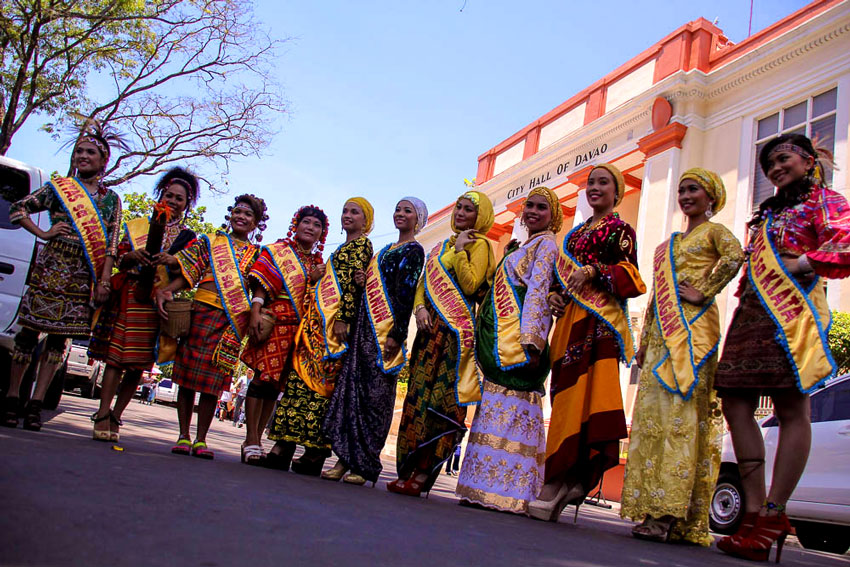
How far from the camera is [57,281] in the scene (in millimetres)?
4289

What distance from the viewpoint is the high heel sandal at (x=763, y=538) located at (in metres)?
2.90

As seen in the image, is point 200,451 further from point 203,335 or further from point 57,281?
point 57,281

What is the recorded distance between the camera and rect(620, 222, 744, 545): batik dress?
10.8 ft

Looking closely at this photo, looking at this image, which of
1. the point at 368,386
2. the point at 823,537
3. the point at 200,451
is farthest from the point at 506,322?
the point at 823,537

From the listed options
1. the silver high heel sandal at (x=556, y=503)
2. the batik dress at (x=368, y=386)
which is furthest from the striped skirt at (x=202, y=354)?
the silver high heel sandal at (x=556, y=503)

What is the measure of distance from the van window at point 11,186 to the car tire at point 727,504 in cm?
638

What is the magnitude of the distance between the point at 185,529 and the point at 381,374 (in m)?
2.71

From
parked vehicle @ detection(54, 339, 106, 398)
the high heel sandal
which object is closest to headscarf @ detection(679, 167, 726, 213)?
the high heel sandal

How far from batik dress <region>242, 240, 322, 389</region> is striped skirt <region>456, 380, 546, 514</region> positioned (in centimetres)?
142

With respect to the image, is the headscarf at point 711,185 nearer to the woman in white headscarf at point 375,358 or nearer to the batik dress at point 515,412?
the batik dress at point 515,412

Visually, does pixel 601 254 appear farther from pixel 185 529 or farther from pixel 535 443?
pixel 185 529

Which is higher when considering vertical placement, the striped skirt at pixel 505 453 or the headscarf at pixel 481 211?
the headscarf at pixel 481 211

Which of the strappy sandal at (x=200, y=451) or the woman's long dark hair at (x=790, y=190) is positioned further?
the strappy sandal at (x=200, y=451)

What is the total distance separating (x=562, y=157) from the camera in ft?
62.9
